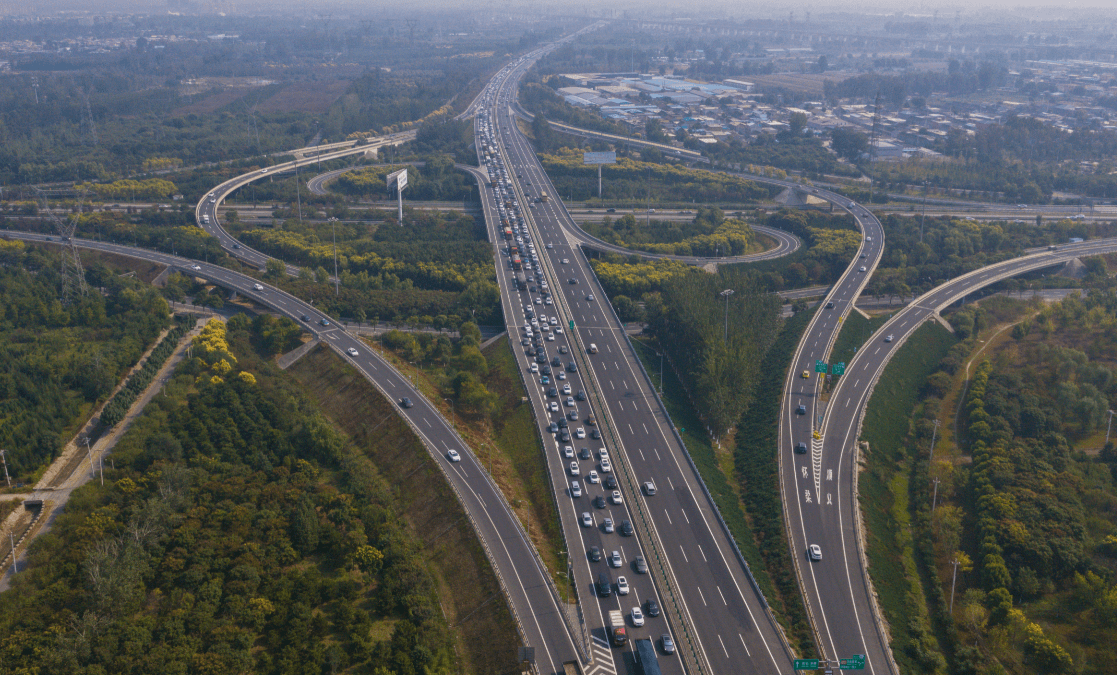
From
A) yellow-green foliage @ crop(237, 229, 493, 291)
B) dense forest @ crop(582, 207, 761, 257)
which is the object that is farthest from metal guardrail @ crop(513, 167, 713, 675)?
dense forest @ crop(582, 207, 761, 257)

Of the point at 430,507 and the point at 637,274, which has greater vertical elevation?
the point at 637,274

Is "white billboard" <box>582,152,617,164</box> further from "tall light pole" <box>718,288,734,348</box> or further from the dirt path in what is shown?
the dirt path

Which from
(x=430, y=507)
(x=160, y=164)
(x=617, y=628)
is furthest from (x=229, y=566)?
(x=160, y=164)

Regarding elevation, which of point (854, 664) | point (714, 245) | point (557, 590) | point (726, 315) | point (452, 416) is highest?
point (714, 245)

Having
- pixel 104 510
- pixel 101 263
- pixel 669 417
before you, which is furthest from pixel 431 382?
pixel 101 263

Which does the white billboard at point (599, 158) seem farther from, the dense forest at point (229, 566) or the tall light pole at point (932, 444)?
the dense forest at point (229, 566)

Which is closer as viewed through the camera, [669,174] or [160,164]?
[669,174]

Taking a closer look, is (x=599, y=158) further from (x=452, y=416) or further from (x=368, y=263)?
(x=452, y=416)

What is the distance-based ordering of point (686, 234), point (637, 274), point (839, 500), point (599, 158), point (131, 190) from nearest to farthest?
point (839, 500) < point (637, 274) < point (686, 234) < point (131, 190) < point (599, 158)

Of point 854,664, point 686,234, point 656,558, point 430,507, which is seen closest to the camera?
point 854,664
